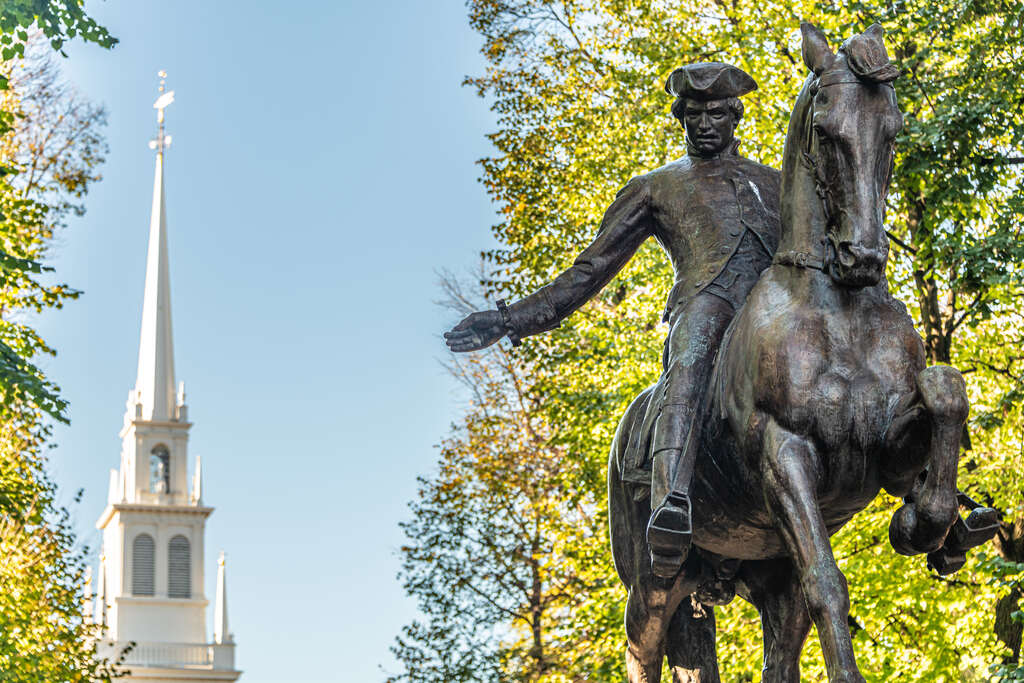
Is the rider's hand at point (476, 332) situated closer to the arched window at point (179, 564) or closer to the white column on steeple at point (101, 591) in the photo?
the white column on steeple at point (101, 591)

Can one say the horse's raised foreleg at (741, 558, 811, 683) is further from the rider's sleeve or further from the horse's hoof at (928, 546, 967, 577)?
the rider's sleeve

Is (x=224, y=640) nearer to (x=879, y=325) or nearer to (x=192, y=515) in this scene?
(x=192, y=515)

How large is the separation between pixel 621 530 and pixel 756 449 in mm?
1142

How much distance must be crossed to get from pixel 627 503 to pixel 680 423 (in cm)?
78

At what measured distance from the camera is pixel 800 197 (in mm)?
6188

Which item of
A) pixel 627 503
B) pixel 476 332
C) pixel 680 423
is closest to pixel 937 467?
pixel 680 423

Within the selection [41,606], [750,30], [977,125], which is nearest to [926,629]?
[977,125]

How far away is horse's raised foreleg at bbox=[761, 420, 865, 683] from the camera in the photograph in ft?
19.1

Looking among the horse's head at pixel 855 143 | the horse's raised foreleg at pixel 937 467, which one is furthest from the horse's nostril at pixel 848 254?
the horse's raised foreleg at pixel 937 467

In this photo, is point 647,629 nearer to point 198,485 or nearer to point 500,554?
point 500,554

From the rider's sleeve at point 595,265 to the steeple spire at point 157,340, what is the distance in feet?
261

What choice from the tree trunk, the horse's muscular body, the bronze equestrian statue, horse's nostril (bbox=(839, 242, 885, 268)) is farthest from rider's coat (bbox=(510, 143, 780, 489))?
the tree trunk

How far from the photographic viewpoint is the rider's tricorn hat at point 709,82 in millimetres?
6965

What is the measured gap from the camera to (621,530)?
7.14 meters
